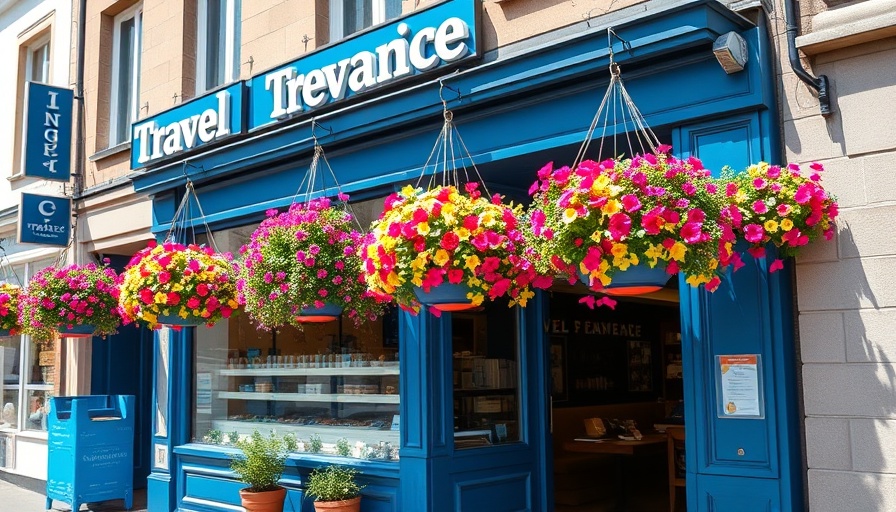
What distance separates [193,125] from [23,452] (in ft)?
20.2

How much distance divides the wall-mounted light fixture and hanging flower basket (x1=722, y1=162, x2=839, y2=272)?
715mm

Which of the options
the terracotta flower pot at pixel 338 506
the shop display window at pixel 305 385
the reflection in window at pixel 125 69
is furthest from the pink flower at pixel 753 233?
the reflection in window at pixel 125 69

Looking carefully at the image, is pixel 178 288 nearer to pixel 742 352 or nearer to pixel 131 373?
pixel 742 352

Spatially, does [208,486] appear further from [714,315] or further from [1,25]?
[1,25]

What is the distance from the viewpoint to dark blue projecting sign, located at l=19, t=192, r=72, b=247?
11.1 meters

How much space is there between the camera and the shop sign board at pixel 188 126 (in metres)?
8.62

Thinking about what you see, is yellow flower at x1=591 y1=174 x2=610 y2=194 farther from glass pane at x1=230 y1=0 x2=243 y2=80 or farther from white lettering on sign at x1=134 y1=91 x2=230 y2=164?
glass pane at x1=230 y1=0 x2=243 y2=80

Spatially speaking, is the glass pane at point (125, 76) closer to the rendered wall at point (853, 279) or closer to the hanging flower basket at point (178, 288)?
the hanging flower basket at point (178, 288)

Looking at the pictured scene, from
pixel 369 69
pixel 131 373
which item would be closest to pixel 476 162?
pixel 369 69

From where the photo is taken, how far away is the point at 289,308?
607cm

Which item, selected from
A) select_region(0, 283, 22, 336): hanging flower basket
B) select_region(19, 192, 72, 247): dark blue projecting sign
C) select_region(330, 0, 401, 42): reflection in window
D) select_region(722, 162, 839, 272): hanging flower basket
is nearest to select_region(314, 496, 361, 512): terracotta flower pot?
select_region(722, 162, 839, 272): hanging flower basket

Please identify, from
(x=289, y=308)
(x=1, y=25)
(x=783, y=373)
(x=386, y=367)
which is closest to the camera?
(x=783, y=373)

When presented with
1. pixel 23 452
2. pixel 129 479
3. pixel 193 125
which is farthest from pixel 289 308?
pixel 23 452

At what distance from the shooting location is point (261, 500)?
24.7ft
